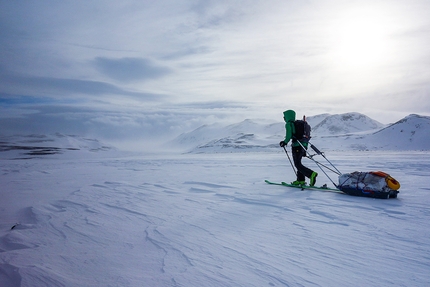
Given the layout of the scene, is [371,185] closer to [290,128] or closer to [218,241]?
[290,128]

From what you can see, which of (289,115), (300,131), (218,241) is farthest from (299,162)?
(218,241)

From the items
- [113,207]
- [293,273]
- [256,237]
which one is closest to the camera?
[293,273]

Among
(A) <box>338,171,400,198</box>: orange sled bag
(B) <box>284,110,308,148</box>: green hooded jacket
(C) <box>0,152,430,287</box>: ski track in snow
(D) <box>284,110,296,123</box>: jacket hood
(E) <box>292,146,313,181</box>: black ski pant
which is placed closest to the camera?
(C) <box>0,152,430,287</box>: ski track in snow

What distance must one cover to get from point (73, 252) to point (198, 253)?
1670mm

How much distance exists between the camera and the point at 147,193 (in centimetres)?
760

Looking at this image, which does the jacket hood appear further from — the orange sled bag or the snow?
the snow

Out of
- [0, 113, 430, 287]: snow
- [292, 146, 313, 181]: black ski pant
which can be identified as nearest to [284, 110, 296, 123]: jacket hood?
[292, 146, 313, 181]: black ski pant

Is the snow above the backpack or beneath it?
beneath

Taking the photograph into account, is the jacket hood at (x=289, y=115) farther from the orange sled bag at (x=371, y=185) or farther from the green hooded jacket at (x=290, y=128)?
the orange sled bag at (x=371, y=185)

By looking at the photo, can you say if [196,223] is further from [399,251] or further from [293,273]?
[399,251]

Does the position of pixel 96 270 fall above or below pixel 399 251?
below

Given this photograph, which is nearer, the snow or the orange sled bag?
the snow

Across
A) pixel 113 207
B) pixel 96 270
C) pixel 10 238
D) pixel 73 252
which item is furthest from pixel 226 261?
pixel 113 207

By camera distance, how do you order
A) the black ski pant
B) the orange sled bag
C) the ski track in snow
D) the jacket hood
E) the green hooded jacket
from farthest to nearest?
the jacket hood, the green hooded jacket, the black ski pant, the orange sled bag, the ski track in snow
